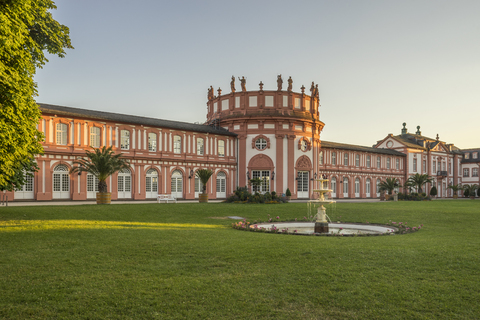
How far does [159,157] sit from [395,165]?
1615 inches

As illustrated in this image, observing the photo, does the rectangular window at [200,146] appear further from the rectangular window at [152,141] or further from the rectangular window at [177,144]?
the rectangular window at [152,141]

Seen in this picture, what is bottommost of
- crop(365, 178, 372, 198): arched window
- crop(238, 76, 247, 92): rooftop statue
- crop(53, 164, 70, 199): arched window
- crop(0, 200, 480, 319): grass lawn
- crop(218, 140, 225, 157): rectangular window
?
crop(365, 178, 372, 198): arched window

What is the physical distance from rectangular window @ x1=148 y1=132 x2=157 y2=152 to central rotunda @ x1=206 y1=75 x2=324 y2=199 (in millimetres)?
8715

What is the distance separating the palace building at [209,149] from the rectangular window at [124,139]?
0.09 metres

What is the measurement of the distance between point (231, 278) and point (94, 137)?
28843 millimetres

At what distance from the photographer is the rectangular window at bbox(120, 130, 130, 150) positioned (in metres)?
33.8

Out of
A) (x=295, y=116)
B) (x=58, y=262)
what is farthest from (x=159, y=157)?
(x=58, y=262)

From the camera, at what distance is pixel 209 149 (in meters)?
39.2

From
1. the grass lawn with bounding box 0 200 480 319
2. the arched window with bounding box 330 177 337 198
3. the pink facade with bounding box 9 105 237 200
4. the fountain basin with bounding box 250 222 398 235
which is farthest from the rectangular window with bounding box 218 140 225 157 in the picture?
the grass lawn with bounding box 0 200 480 319

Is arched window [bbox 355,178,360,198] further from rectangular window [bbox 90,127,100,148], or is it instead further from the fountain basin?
the fountain basin

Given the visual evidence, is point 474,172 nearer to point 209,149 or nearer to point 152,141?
point 209,149

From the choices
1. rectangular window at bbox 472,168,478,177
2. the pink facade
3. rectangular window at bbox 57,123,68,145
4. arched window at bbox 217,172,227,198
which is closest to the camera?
the pink facade

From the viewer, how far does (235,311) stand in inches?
204

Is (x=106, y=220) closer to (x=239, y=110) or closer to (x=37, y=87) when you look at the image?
(x=37, y=87)
